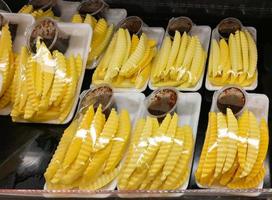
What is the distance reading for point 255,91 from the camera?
2.02 metres

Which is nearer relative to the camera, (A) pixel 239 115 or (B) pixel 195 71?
(A) pixel 239 115

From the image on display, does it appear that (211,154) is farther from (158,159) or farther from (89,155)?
(89,155)

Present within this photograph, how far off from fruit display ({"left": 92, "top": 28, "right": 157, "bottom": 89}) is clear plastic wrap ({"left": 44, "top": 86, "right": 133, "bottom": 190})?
0.25 metres

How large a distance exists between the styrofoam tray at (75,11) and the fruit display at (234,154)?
36.3 inches

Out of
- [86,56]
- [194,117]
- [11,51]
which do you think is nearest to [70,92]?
[86,56]

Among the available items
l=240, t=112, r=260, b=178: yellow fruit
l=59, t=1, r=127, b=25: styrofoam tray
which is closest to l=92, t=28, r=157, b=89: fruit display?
l=59, t=1, r=127, b=25: styrofoam tray

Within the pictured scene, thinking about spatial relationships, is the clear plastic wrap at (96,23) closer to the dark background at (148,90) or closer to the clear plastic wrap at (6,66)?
the dark background at (148,90)

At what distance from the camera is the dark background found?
195cm

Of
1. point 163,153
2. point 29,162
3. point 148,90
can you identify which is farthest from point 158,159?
point 29,162

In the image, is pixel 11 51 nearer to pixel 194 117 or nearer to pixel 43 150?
pixel 43 150

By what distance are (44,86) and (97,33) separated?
448mm

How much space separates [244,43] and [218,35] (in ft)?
0.52

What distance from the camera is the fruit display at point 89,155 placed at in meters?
1.79

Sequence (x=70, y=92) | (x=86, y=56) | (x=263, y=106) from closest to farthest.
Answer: (x=263, y=106), (x=70, y=92), (x=86, y=56)
